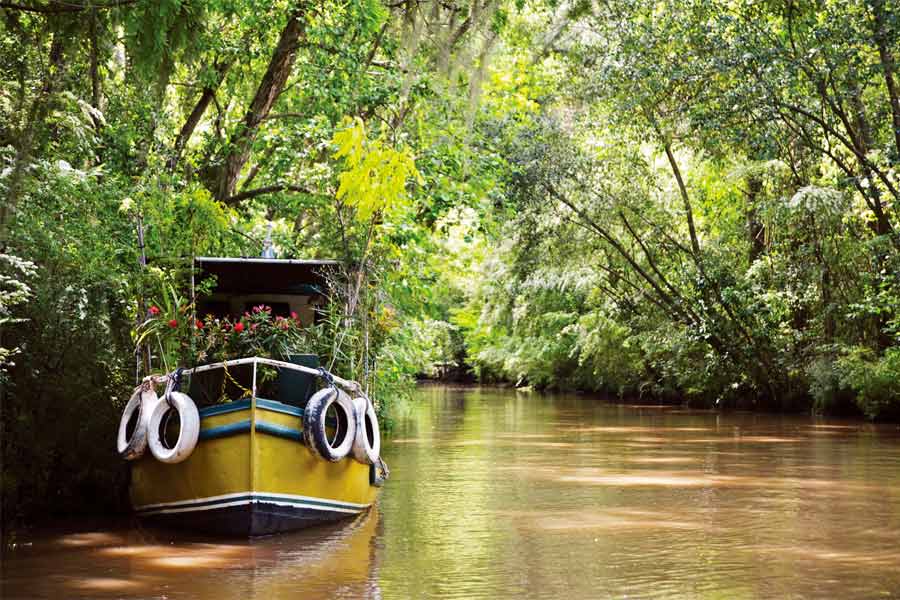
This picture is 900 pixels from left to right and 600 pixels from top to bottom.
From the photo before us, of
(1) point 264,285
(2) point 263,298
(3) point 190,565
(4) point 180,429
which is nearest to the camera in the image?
(3) point 190,565

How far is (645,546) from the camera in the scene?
10078 mm

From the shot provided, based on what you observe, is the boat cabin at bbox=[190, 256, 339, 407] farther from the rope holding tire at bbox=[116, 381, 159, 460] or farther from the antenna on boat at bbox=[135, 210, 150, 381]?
the antenna on boat at bbox=[135, 210, 150, 381]

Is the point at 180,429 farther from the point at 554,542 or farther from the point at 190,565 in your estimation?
the point at 554,542

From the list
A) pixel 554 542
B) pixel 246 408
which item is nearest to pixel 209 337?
pixel 246 408

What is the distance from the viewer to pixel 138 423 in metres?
10.8

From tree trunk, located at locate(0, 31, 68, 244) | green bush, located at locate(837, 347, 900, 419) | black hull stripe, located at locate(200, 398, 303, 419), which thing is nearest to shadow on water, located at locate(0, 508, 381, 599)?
black hull stripe, located at locate(200, 398, 303, 419)

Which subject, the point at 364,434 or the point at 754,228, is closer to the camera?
the point at 364,434

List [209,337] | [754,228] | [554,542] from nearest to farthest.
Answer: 1. [554,542]
2. [209,337]
3. [754,228]

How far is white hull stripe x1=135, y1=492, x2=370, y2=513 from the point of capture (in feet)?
34.2

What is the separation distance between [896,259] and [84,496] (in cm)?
1585

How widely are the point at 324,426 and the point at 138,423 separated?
1.64 meters

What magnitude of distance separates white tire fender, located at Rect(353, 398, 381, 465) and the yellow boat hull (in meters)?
0.32

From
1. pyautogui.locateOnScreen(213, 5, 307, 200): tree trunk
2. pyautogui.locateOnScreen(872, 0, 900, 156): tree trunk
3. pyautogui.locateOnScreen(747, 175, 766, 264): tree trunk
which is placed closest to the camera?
pyautogui.locateOnScreen(872, 0, 900, 156): tree trunk

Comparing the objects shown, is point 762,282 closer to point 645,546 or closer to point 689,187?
point 689,187
